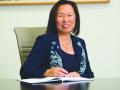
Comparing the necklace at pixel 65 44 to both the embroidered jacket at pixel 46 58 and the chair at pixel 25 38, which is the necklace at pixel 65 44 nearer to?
the embroidered jacket at pixel 46 58

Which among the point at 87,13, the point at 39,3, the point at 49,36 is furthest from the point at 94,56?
the point at 49,36

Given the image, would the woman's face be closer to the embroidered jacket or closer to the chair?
the embroidered jacket

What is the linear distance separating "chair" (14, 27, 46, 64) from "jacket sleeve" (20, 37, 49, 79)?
0.44ft

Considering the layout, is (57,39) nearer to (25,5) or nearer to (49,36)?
(49,36)

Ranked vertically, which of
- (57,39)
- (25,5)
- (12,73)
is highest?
(25,5)

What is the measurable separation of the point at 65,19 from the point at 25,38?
338 mm

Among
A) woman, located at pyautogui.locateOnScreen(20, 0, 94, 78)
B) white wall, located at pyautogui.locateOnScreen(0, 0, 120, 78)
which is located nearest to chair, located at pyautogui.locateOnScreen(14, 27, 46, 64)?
woman, located at pyautogui.locateOnScreen(20, 0, 94, 78)

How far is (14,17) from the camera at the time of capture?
3.03 m

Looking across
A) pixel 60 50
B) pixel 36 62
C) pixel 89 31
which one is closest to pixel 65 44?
pixel 60 50

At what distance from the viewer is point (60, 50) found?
2131mm

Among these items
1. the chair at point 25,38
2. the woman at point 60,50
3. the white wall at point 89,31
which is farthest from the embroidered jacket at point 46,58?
the white wall at point 89,31

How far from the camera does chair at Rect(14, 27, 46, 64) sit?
2.22 meters

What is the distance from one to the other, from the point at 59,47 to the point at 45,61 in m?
0.14

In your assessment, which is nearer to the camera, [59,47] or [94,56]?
[59,47]
